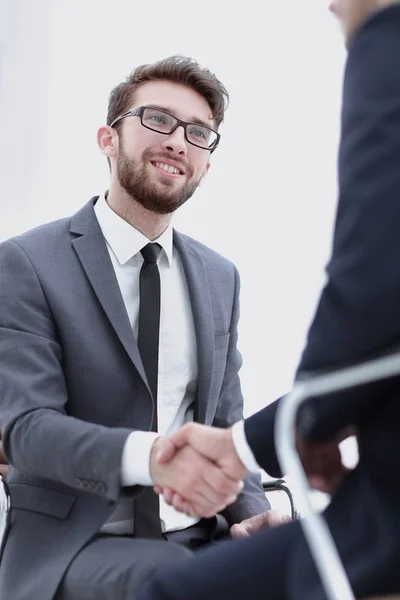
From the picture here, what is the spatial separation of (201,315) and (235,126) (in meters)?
1.81

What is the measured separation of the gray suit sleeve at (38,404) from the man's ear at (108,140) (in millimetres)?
544

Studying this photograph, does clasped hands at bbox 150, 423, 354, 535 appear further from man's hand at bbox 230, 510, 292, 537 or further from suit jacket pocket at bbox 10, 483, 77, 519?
man's hand at bbox 230, 510, 292, 537

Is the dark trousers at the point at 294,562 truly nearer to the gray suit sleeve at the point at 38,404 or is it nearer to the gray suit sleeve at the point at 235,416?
the gray suit sleeve at the point at 38,404

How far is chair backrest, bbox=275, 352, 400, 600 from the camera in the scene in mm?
816

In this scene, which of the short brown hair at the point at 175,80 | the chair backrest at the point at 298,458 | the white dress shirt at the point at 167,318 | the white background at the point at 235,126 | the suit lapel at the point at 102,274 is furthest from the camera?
the white background at the point at 235,126

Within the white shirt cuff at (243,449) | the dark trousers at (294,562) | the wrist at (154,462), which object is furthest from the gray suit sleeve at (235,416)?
the dark trousers at (294,562)

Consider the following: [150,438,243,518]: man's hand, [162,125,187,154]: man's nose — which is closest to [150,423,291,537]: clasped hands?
[150,438,243,518]: man's hand

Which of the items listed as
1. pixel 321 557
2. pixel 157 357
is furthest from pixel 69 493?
pixel 321 557

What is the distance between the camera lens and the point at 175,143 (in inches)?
89.7

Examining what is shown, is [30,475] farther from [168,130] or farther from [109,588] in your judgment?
[168,130]

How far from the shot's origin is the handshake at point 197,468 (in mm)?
1373

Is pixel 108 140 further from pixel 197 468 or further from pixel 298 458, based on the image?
pixel 298 458

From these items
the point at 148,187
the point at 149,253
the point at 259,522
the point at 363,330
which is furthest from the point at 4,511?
the point at 363,330

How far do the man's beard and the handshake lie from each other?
84cm
